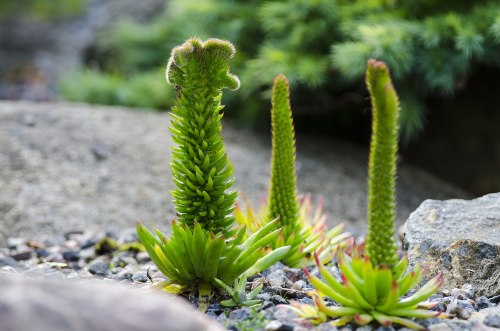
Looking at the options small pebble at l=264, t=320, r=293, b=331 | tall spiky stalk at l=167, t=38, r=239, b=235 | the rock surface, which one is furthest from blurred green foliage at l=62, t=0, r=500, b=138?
small pebble at l=264, t=320, r=293, b=331

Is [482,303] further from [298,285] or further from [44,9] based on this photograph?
[44,9]

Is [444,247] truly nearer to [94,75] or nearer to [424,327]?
[424,327]

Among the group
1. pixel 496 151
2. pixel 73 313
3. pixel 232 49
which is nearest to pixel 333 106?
pixel 496 151

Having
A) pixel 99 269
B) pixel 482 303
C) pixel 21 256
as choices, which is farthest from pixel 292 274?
pixel 21 256

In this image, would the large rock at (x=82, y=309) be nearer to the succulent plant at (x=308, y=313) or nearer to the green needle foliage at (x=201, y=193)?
the succulent plant at (x=308, y=313)

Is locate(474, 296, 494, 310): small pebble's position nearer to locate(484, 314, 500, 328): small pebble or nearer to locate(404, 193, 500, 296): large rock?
locate(404, 193, 500, 296): large rock

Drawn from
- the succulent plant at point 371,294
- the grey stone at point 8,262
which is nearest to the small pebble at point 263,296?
the succulent plant at point 371,294
